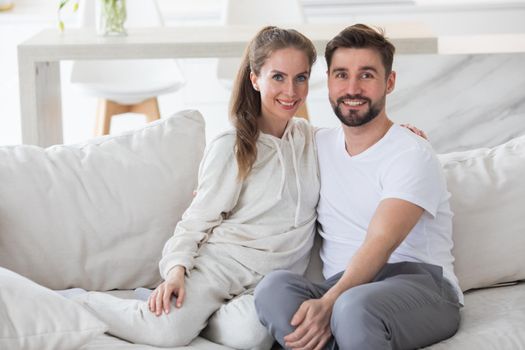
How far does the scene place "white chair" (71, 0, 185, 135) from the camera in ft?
14.4

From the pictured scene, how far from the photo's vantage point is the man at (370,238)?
197cm

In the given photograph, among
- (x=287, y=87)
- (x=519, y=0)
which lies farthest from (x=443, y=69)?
(x=287, y=87)

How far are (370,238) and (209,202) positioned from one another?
0.38m

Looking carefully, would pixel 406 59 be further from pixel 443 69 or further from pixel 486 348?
pixel 486 348

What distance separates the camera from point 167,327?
80.6 inches

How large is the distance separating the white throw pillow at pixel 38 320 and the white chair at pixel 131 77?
2.53m

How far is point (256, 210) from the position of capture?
2.25 meters

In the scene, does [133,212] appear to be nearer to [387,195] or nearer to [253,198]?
[253,198]

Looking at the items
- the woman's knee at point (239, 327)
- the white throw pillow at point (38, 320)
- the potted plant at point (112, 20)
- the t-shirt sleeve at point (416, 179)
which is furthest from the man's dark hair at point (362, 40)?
the potted plant at point (112, 20)

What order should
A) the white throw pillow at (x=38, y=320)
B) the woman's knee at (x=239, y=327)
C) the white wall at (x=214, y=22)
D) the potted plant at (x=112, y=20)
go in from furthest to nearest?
1. the white wall at (x=214, y=22)
2. the potted plant at (x=112, y=20)
3. the woman's knee at (x=239, y=327)
4. the white throw pillow at (x=38, y=320)

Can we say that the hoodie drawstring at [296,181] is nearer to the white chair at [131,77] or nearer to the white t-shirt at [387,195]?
the white t-shirt at [387,195]

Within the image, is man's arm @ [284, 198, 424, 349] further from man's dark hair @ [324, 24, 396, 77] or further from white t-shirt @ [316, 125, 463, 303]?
man's dark hair @ [324, 24, 396, 77]

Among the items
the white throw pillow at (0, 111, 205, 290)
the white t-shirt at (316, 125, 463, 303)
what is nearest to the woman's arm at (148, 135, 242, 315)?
the white throw pillow at (0, 111, 205, 290)

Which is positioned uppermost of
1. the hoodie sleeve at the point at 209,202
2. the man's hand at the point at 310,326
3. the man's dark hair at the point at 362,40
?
the man's dark hair at the point at 362,40
